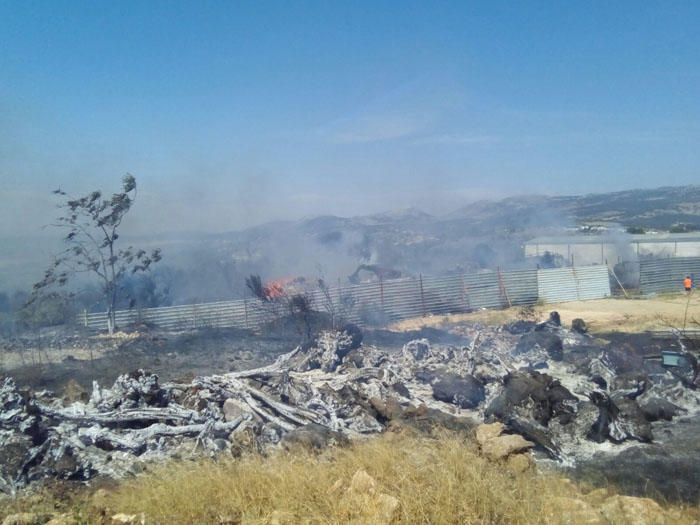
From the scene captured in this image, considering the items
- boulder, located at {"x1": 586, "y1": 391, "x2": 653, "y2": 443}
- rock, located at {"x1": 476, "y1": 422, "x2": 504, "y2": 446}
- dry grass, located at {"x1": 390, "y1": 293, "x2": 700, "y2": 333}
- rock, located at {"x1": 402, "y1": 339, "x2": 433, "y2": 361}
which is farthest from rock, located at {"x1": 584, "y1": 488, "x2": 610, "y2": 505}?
dry grass, located at {"x1": 390, "y1": 293, "x2": 700, "y2": 333}

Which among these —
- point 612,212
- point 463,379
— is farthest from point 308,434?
point 612,212

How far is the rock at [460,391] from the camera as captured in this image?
30.8 ft

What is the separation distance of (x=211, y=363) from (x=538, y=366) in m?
7.00

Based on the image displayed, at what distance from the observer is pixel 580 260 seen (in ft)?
106

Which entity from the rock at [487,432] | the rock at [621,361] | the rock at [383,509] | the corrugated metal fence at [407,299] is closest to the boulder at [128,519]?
the rock at [383,509]

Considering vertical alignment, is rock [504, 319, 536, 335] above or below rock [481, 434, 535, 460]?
below

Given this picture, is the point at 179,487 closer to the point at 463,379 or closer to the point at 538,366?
the point at 463,379

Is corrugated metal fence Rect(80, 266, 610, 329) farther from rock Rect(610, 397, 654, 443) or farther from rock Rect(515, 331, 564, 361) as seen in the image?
rock Rect(610, 397, 654, 443)

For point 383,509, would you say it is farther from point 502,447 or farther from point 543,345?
point 543,345

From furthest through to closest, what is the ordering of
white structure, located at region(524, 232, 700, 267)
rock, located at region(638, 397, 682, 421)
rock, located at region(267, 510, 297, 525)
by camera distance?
white structure, located at region(524, 232, 700, 267), rock, located at region(638, 397, 682, 421), rock, located at region(267, 510, 297, 525)

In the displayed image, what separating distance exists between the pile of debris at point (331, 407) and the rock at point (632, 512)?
1714 mm

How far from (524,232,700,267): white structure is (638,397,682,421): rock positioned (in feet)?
77.1

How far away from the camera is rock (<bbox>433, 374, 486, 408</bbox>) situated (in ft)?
30.8

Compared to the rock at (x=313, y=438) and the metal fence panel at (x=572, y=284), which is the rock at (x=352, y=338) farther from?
the metal fence panel at (x=572, y=284)
